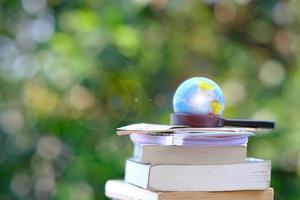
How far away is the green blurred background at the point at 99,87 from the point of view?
65.9 inches

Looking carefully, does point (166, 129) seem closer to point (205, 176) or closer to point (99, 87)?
point (205, 176)

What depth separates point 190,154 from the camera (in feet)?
2.15

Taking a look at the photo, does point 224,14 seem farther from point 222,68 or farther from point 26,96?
point 26,96

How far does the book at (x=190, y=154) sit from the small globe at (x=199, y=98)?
44 millimetres

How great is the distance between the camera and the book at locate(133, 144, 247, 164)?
66 cm

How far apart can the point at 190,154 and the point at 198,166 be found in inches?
0.6

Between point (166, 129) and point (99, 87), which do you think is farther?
point (99, 87)

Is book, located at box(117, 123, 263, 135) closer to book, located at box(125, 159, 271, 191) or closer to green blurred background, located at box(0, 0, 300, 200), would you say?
book, located at box(125, 159, 271, 191)

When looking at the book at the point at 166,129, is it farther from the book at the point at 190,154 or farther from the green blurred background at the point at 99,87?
the green blurred background at the point at 99,87

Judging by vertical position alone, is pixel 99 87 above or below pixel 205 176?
above

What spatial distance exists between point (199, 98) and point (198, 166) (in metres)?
0.08

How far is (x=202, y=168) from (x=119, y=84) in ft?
3.48

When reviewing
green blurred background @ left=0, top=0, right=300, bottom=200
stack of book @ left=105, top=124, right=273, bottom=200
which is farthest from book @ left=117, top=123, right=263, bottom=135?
green blurred background @ left=0, top=0, right=300, bottom=200

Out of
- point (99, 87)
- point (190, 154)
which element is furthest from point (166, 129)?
point (99, 87)
